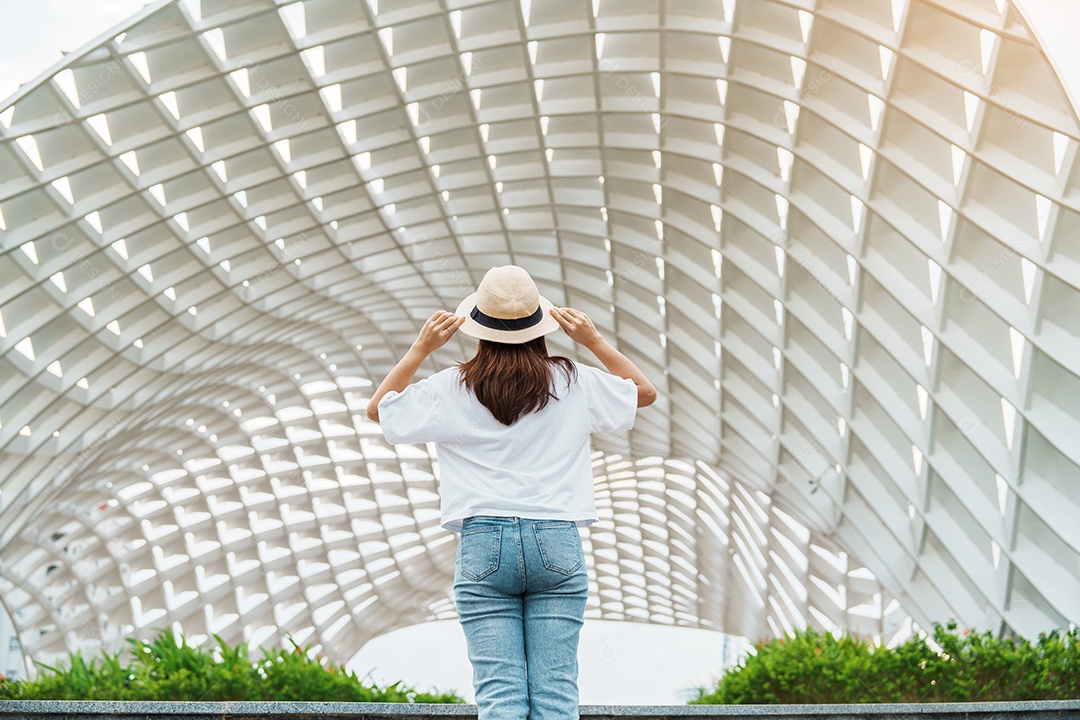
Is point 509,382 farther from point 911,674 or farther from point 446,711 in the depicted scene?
point 911,674

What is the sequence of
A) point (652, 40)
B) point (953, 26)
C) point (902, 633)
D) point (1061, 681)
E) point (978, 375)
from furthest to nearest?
point (902, 633) < point (652, 40) < point (978, 375) < point (953, 26) < point (1061, 681)

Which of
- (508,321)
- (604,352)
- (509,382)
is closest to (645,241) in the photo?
(604,352)

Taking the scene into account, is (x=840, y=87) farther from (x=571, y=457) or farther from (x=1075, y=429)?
(x=571, y=457)

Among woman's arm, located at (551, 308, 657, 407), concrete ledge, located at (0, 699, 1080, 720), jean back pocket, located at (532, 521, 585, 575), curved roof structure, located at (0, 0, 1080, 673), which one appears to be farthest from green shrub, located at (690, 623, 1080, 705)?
jean back pocket, located at (532, 521, 585, 575)

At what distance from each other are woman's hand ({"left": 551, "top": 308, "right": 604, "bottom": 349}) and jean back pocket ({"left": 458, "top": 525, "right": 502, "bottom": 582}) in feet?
3.93

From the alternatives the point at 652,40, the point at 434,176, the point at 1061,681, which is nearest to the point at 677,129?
the point at 652,40

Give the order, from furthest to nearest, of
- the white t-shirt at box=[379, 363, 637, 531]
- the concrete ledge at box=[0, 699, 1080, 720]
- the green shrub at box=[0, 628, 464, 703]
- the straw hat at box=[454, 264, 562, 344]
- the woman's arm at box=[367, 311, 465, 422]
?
the green shrub at box=[0, 628, 464, 703] < the concrete ledge at box=[0, 699, 1080, 720] < the woman's arm at box=[367, 311, 465, 422] < the straw hat at box=[454, 264, 562, 344] < the white t-shirt at box=[379, 363, 637, 531]

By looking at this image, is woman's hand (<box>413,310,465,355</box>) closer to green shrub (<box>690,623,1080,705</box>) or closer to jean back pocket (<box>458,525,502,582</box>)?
jean back pocket (<box>458,525,502,582</box>)

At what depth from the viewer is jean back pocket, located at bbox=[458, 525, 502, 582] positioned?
15.4ft

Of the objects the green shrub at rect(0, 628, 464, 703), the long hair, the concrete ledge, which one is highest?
the long hair

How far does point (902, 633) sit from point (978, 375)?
78.6 feet

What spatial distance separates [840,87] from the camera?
2392 centimetres

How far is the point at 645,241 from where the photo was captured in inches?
1394

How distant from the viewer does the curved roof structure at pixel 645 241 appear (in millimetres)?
21797
